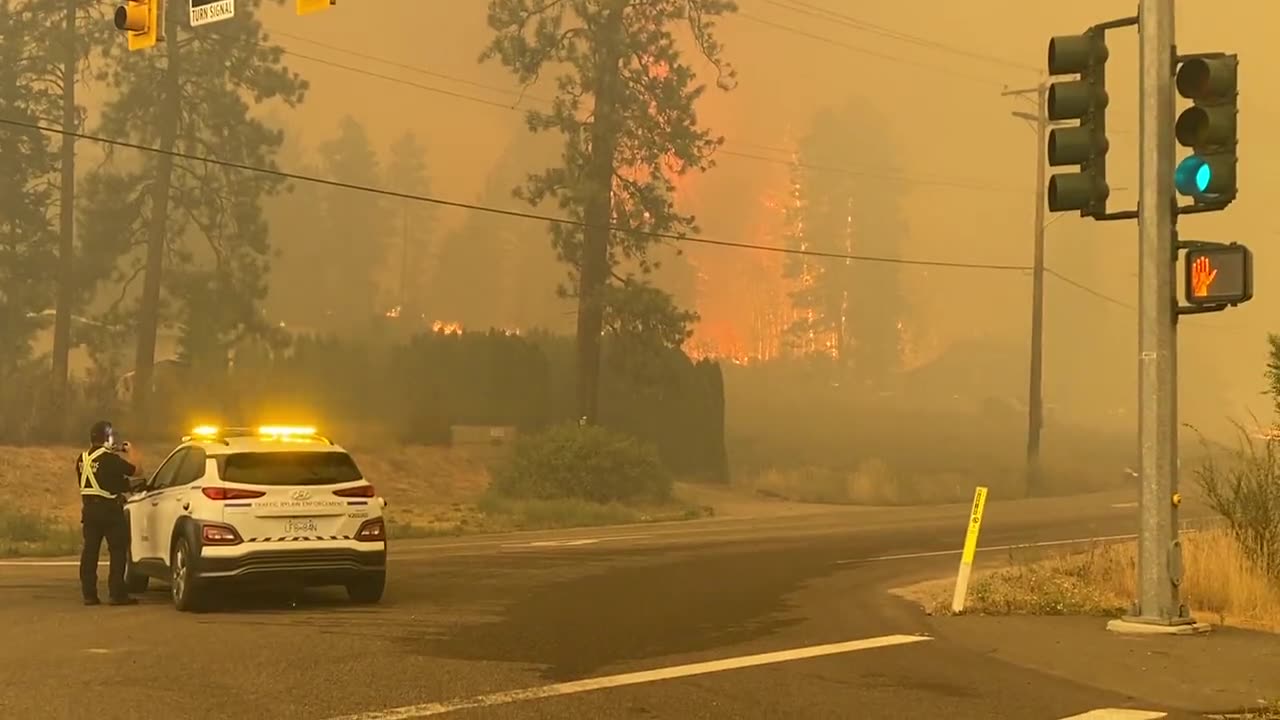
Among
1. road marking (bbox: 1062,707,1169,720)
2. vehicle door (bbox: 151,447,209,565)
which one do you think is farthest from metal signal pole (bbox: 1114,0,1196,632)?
vehicle door (bbox: 151,447,209,565)

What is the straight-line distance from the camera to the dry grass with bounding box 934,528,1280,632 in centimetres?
1352

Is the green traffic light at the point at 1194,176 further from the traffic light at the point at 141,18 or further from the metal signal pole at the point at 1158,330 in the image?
the traffic light at the point at 141,18

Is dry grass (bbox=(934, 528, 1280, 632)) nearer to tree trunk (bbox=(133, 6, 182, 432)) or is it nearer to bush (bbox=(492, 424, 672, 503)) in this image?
bush (bbox=(492, 424, 672, 503))

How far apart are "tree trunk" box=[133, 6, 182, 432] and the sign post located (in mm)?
29239

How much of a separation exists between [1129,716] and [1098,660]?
211cm

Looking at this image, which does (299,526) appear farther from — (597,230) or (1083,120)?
(597,230)

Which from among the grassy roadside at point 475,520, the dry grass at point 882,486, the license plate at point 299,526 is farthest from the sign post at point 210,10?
the dry grass at point 882,486

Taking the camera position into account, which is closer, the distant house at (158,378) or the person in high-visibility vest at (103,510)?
the person in high-visibility vest at (103,510)

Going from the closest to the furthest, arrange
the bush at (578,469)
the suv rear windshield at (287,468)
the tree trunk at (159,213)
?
the suv rear windshield at (287,468) → the bush at (578,469) → the tree trunk at (159,213)

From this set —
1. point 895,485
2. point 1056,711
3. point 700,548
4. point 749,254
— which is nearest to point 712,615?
point 1056,711

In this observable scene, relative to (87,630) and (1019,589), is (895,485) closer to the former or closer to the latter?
(1019,589)

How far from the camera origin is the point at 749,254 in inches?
6486

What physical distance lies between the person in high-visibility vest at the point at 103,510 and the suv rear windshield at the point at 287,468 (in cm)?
134

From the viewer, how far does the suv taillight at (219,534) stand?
504 inches
